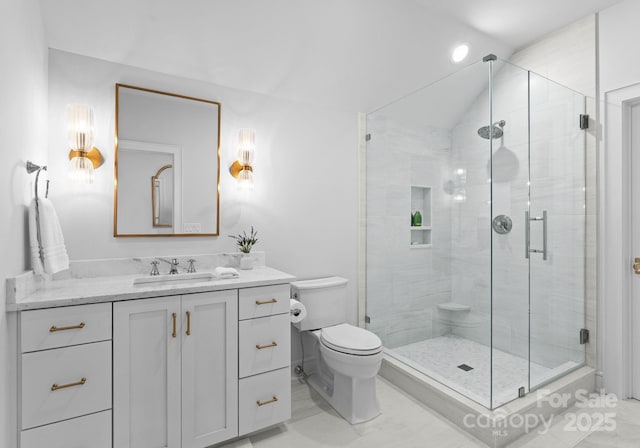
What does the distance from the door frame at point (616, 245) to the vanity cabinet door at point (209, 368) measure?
2.50 m

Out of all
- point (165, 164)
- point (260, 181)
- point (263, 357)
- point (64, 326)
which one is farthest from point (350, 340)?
point (165, 164)

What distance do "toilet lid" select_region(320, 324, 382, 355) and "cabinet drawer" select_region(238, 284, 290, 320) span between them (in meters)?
0.40

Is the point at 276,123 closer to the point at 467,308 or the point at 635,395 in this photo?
the point at 467,308

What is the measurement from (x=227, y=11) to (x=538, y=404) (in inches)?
115

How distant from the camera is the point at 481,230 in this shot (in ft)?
7.42

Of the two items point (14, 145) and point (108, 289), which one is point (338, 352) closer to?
point (108, 289)

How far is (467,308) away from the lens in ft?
8.08

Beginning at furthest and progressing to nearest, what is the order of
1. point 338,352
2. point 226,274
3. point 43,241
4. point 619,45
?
point 619,45
point 338,352
point 226,274
point 43,241

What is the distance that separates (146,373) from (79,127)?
1.35 m

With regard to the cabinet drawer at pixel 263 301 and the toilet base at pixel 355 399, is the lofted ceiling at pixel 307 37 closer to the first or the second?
the cabinet drawer at pixel 263 301

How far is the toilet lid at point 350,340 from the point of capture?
195 cm

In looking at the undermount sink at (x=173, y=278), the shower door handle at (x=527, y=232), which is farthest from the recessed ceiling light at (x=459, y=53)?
the undermount sink at (x=173, y=278)

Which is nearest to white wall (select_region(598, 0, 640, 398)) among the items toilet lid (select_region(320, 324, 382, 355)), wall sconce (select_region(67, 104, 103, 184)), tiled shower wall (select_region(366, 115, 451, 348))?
tiled shower wall (select_region(366, 115, 451, 348))

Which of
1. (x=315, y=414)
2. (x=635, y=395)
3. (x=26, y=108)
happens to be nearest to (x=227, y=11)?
(x=26, y=108)
